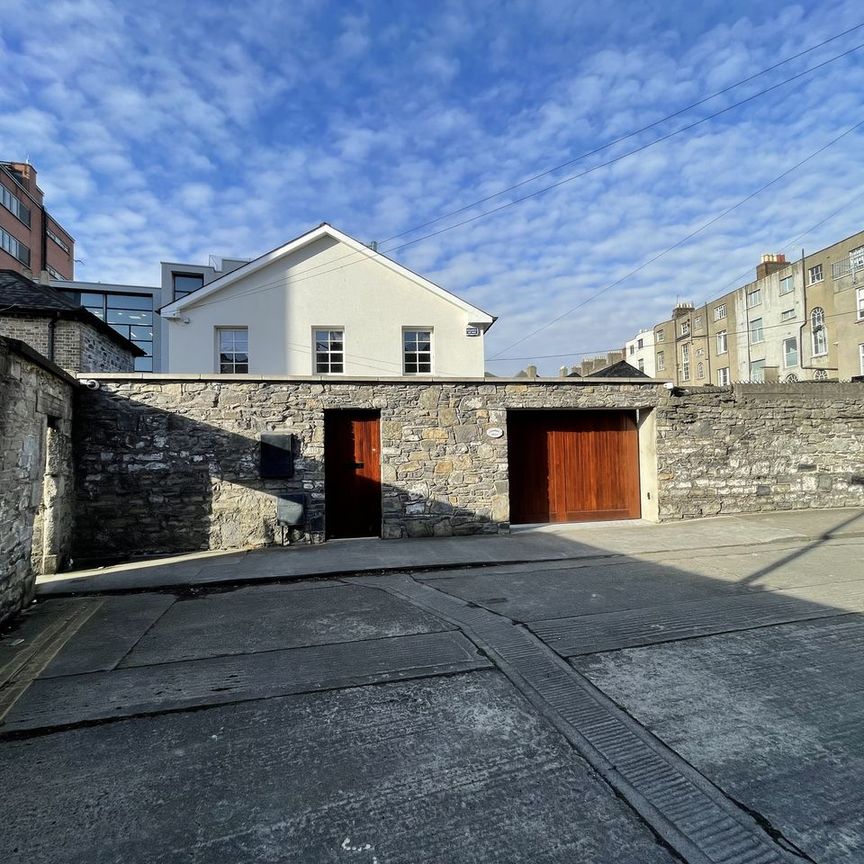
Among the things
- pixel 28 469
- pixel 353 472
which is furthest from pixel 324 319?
pixel 28 469

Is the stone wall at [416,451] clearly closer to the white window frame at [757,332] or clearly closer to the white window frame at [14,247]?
the white window frame at [757,332]

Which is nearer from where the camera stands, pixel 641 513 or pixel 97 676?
pixel 97 676

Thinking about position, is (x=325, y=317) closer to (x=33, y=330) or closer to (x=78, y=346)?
(x=78, y=346)

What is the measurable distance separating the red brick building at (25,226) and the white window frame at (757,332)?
51.5 meters

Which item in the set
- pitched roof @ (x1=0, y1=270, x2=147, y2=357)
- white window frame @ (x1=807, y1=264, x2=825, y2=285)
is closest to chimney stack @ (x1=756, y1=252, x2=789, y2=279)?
white window frame @ (x1=807, y1=264, x2=825, y2=285)

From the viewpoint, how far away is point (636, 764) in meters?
2.66

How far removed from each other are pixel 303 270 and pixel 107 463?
8.88m

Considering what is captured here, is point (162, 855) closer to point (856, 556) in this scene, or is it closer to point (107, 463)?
point (107, 463)

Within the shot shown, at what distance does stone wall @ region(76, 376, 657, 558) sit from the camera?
8.63 m

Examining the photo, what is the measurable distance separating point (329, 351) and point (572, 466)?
828 cm

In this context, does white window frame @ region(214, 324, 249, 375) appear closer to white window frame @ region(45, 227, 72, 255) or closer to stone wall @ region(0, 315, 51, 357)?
stone wall @ region(0, 315, 51, 357)

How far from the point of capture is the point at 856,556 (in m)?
7.25

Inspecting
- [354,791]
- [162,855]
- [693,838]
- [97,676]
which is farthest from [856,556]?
[97,676]

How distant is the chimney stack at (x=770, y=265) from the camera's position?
36094 millimetres
